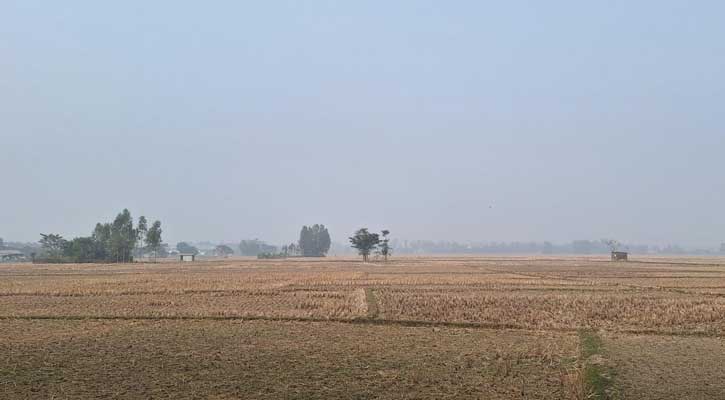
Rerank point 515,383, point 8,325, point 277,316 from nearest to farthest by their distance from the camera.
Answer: point 515,383 → point 8,325 → point 277,316

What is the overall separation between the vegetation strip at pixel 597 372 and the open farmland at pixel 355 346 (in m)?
0.06

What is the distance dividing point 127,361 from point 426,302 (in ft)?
54.7

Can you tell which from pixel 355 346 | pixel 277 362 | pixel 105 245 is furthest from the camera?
pixel 105 245

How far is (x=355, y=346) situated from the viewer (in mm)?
16875

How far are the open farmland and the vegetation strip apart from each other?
64 mm

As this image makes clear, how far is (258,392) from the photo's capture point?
11781 mm

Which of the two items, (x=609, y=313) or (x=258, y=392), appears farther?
(x=609, y=313)

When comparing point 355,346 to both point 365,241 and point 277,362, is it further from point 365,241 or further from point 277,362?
point 365,241

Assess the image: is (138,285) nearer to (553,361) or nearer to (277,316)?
(277,316)

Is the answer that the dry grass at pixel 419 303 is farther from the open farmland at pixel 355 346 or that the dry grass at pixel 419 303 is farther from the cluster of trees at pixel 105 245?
the cluster of trees at pixel 105 245

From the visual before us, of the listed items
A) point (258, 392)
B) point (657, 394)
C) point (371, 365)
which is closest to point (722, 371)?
point (657, 394)

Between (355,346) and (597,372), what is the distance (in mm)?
6324

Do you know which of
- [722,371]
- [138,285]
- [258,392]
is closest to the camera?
[258,392]

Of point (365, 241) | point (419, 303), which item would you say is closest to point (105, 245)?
point (365, 241)
